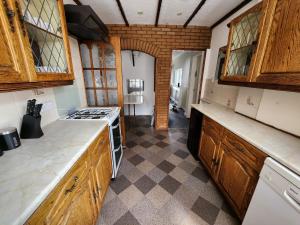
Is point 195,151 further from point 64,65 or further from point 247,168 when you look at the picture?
point 64,65

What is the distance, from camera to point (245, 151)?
3.66ft

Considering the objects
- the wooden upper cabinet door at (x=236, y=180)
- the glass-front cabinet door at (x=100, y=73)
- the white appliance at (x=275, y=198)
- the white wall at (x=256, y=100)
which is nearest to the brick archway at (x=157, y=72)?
the glass-front cabinet door at (x=100, y=73)

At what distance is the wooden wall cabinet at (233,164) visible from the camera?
1.05 meters

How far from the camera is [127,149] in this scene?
2.49 metres

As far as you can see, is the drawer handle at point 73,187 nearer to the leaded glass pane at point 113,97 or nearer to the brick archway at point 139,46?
the leaded glass pane at point 113,97

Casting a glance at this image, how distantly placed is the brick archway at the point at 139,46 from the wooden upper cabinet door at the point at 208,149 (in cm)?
201

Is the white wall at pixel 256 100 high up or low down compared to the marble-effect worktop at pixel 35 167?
up

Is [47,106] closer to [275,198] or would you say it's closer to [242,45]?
[275,198]

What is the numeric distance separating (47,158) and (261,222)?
1577mm

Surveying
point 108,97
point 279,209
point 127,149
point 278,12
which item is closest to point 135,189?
point 127,149

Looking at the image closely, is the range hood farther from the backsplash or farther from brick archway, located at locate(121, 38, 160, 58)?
brick archway, located at locate(121, 38, 160, 58)

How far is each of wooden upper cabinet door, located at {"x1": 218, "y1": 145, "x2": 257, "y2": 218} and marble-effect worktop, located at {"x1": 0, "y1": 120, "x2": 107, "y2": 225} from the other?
138 centimetres

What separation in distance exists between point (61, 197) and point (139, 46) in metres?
2.82

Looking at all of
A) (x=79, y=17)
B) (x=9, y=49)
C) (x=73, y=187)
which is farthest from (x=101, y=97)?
(x=73, y=187)
